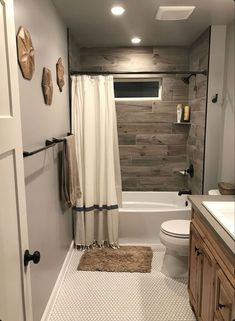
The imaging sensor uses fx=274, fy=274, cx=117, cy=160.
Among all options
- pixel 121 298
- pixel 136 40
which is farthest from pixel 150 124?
pixel 121 298

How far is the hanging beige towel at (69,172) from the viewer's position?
93.1 inches

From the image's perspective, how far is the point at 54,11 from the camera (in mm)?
2209

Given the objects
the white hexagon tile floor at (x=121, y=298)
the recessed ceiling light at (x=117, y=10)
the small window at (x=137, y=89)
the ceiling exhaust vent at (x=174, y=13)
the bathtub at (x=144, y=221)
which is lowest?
the white hexagon tile floor at (x=121, y=298)

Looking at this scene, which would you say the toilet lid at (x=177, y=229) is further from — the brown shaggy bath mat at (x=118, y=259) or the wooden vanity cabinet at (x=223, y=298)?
the wooden vanity cabinet at (x=223, y=298)

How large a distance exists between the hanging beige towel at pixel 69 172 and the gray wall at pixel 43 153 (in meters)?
0.08

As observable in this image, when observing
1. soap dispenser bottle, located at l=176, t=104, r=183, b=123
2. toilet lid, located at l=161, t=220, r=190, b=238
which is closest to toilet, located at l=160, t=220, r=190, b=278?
toilet lid, located at l=161, t=220, r=190, b=238

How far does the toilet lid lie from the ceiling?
1.87 meters

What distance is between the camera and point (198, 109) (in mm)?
3141

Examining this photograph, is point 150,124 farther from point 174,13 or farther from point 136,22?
point 174,13

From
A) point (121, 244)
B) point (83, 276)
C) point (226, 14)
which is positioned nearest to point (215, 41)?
point (226, 14)

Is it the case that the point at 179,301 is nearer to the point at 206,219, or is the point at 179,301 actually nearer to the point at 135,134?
the point at 206,219

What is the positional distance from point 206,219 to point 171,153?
85.7 inches

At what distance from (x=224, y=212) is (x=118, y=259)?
1.36m

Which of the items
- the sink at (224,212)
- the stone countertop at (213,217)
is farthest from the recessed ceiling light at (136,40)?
the sink at (224,212)
